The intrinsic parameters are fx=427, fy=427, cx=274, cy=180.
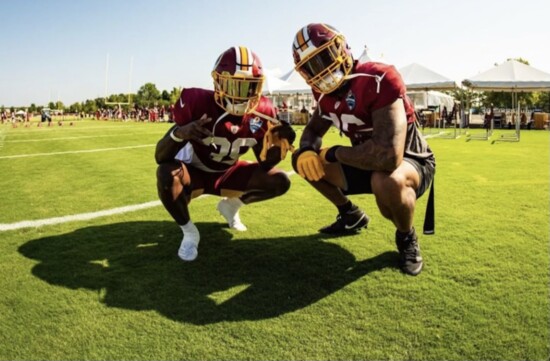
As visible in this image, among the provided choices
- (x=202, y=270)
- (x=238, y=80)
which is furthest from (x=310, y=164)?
(x=202, y=270)

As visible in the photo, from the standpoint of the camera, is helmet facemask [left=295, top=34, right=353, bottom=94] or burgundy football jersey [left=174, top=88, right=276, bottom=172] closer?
helmet facemask [left=295, top=34, right=353, bottom=94]

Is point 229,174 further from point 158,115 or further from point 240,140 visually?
point 158,115

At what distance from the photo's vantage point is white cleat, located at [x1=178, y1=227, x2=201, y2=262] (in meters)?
3.33

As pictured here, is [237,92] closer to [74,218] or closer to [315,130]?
[315,130]

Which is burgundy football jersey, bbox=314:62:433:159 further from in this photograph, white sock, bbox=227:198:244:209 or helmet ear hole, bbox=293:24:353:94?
white sock, bbox=227:198:244:209

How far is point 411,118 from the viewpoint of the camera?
337cm

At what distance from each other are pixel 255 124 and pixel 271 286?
1487 millimetres

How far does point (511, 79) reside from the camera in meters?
15.4

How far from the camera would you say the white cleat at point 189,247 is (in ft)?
10.9

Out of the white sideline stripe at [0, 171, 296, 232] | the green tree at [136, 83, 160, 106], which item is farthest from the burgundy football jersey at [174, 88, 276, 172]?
the green tree at [136, 83, 160, 106]

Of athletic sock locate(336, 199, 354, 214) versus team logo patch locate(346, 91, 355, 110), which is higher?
team logo patch locate(346, 91, 355, 110)

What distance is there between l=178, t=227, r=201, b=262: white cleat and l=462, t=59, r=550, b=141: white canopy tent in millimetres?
14447

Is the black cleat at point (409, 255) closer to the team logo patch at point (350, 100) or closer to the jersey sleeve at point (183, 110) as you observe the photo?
the team logo patch at point (350, 100)

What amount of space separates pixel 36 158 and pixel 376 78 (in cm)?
918
